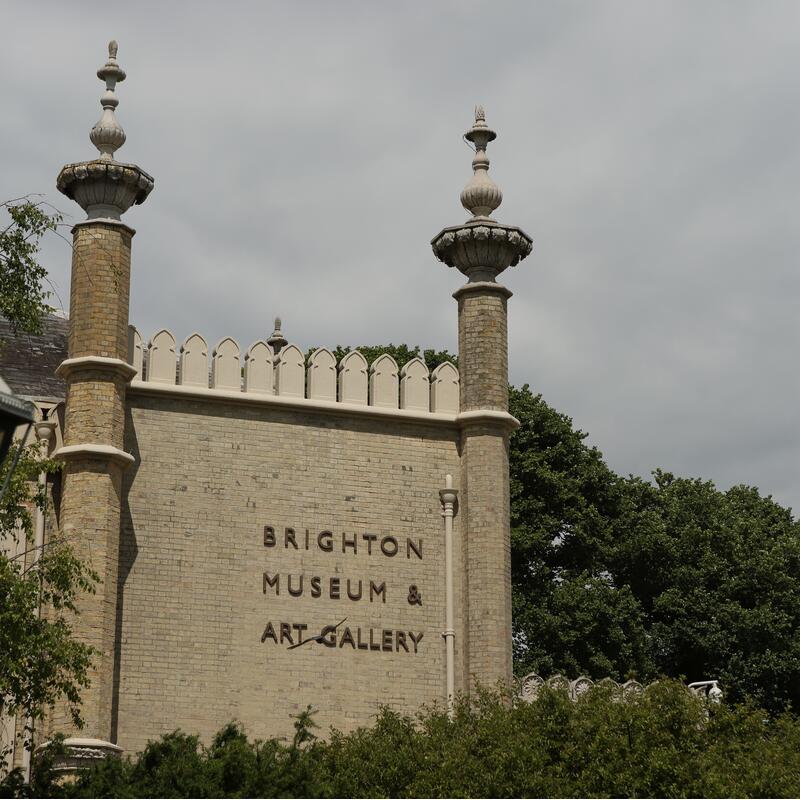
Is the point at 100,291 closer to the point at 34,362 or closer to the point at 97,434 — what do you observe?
the point at 97,434

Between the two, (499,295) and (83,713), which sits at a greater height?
(499,295)

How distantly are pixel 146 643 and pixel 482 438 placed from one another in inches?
261

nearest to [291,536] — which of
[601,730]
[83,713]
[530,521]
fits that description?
[83,713]

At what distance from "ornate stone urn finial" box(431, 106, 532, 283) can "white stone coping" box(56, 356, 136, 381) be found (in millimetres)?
6192

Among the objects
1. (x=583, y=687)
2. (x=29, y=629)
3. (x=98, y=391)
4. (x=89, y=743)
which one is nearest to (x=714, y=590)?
(x=583, y=687)

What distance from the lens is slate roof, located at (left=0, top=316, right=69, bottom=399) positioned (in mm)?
31078

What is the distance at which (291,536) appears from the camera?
25.4 m

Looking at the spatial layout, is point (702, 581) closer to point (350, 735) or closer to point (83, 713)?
point (350, 735)

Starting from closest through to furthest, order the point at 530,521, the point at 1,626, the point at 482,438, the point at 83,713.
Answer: the point at 1,626 < the point at 83,713 < the point at 482,438 < the point at 530,521

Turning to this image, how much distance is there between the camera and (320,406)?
26188 mm

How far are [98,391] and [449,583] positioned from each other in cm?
653

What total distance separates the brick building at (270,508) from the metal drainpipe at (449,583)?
0.12 feet

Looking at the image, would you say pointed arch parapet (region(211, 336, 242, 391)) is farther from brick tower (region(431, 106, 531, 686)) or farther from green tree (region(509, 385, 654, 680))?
green tree (region(509, 385, 654, 680))

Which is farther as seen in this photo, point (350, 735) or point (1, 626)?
point (350, 735)
